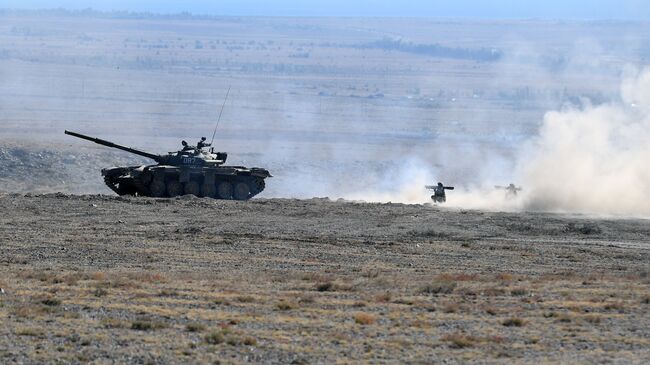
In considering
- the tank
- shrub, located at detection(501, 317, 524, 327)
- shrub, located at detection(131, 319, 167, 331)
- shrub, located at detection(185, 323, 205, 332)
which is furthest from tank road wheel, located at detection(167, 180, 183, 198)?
shrub, located at detection(501, 317, 524, 327)

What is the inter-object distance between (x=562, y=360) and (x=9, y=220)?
67.2 ft

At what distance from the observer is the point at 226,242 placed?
1273 inches

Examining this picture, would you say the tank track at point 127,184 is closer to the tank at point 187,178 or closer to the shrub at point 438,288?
the tank at point 187,178

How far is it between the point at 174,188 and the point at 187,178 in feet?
1.73

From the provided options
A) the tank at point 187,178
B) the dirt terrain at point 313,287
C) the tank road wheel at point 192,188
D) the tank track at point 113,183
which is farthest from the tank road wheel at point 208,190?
the dirt terrain at point 313,287

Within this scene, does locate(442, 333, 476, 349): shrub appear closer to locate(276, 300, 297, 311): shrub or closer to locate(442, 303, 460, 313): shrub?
locate(442, 303, 460, 313): shrub

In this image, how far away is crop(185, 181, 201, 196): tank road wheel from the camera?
45625 millimetres

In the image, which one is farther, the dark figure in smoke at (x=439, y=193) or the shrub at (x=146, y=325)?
the dark figure in smoke at (x=439, y=193)

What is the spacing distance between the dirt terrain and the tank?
504 centimetres

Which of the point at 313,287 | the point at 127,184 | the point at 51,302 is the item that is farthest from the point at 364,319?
the point at 127,184

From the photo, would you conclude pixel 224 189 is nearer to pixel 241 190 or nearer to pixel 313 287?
pixel 241 190

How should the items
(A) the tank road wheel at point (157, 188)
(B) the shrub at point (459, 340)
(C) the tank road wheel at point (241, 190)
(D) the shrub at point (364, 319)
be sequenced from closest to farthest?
(B) the shrub at point (459, 340)
(D) the shrub at point (364, 319)
(A) the tank road wheel at point (157, 188)
(C) the tank road wheel at point (241, 190)

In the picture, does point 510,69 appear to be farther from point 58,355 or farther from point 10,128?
point 58,355

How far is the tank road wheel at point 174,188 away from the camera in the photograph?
4538 cm
